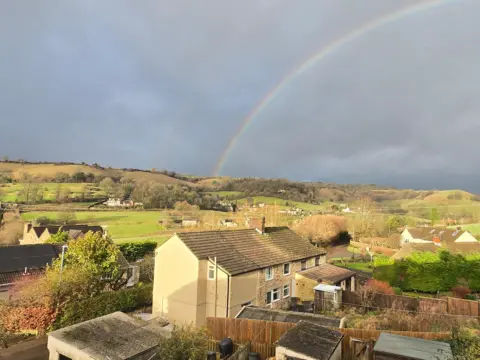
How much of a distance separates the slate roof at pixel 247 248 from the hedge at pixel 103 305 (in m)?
6.53

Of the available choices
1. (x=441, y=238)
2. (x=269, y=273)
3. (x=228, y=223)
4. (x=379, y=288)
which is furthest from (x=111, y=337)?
(x=441, y=238)

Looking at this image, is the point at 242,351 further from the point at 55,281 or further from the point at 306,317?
the point at 55,281

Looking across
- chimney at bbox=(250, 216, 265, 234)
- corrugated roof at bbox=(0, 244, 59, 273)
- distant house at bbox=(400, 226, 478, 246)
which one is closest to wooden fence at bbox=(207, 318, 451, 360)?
chimney at bbox=(250, 216, 265, 234)

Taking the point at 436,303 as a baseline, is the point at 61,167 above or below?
above

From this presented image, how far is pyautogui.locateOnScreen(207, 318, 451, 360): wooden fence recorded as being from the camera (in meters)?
13.7

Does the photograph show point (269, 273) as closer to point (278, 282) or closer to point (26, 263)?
point (278, 282)

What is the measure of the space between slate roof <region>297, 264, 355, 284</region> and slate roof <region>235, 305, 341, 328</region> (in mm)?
10168

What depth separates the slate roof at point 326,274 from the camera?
27536 mm

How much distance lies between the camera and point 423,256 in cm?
3091

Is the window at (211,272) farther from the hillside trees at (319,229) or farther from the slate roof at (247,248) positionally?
the hillside trees at (319,229)

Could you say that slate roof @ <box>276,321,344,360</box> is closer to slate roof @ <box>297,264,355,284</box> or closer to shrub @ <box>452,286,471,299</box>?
slate roof @ <box>297,264,355,284</box>

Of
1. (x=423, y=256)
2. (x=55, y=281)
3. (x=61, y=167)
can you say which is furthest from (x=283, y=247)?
(x=61, y=167)

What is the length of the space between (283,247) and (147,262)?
18.0m

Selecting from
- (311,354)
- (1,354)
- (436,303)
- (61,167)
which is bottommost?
(1,354)
